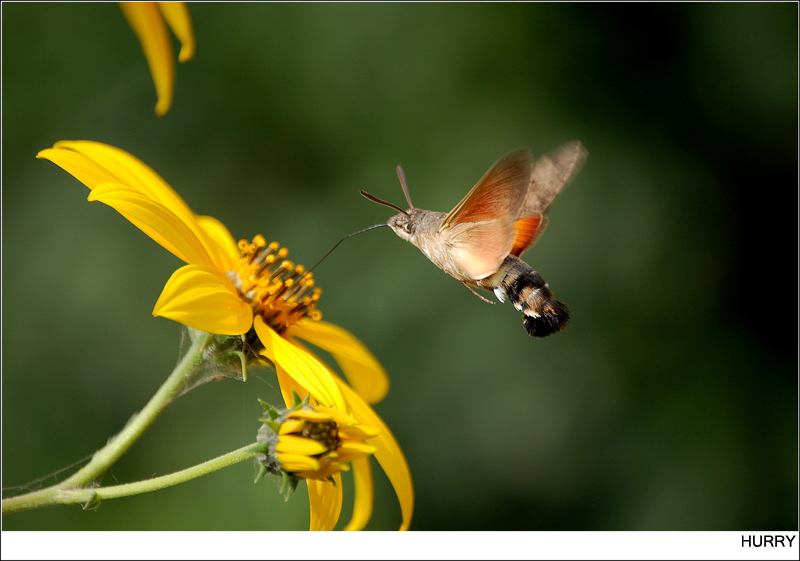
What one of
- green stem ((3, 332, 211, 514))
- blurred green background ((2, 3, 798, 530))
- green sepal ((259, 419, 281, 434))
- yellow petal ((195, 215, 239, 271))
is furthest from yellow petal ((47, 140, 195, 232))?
blurred green background ((2, 3, 798, 530))

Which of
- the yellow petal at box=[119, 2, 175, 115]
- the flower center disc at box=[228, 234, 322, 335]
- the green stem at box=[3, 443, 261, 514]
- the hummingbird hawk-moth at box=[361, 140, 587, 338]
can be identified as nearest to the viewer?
the yellow petal at box=[119, 2, 175, 115]

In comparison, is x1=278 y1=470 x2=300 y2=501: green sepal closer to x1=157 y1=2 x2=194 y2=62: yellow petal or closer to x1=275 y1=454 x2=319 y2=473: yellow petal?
x1=275 y1=454 x2=319 y2=473: yellow petal

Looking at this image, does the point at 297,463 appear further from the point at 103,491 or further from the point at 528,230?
the point at 528,230

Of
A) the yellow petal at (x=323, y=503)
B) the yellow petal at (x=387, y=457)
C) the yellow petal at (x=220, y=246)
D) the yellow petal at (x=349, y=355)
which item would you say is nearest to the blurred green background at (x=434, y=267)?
the yellow petal at (x=349, y=355)

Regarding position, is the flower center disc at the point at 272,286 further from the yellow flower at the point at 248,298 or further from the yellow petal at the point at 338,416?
the yellow petal at the point at 338,416

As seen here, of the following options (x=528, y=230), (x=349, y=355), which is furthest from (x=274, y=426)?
(x=528, y=230)
